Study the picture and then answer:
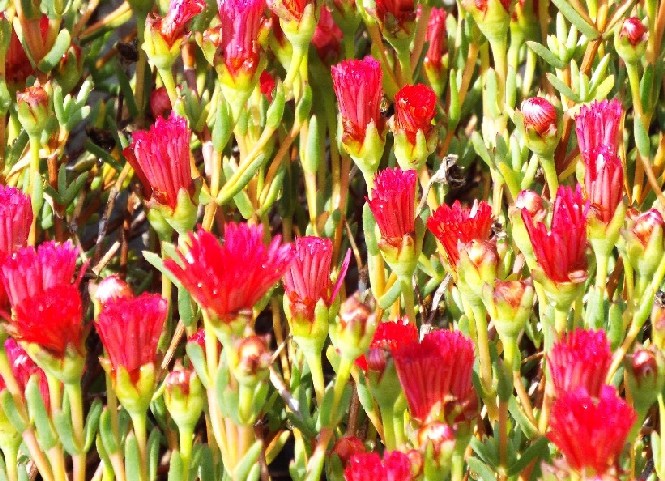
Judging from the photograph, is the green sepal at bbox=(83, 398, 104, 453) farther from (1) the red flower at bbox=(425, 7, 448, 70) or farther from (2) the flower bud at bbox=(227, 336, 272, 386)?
(1) the red flower at bbox=(425, 7, 448, 70)

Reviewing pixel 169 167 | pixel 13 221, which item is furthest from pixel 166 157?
pixel 13 221

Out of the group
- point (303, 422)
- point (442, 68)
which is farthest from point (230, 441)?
point (442, 68)

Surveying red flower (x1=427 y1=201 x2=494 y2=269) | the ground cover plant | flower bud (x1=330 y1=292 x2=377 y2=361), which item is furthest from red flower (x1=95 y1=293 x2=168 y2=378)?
red flower (x1=427 y1=201 x2=494 y2=269)

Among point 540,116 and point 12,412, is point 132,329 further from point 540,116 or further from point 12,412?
point 540,116

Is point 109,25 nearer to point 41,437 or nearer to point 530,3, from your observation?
point 530,3

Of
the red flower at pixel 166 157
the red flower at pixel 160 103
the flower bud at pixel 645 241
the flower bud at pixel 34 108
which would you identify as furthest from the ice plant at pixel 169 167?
the flower bud at pixel 645 241

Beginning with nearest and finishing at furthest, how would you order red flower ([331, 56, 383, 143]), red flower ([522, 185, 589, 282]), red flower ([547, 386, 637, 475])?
red flower ([547, 386, 637, 475]) → red flower ([522, 185, 589, 282]) → red flower ([331, 56, 383, 143])

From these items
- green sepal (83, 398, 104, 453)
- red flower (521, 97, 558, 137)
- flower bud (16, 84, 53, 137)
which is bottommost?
green sepal (83, 398, 104, 453)
